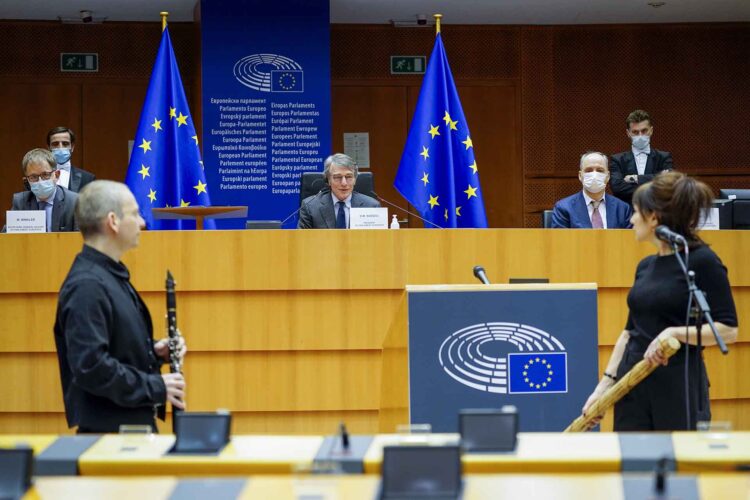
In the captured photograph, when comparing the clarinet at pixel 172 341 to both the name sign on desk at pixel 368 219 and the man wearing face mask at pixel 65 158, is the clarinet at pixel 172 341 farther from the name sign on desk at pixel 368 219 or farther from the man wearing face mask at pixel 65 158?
the man wearing face mask at pixel 65 158

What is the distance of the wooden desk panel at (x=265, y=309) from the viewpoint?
5.92 metres

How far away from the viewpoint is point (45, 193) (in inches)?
270

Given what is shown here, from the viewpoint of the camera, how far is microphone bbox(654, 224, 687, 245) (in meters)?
3.52

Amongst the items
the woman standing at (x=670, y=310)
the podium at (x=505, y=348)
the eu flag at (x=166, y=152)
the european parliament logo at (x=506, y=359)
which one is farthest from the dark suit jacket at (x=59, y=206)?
the woman standing at (x=670, y=310)

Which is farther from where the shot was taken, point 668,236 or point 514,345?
point 514,345

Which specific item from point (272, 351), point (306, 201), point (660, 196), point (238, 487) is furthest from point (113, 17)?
point (238, 487)

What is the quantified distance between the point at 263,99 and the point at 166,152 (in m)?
2.50

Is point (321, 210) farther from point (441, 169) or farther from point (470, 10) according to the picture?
point (470, 10)

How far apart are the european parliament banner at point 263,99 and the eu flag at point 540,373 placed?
18.1 feet

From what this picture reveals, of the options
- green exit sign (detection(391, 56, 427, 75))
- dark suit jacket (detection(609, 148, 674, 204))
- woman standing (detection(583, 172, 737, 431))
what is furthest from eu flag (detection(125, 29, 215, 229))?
woman standing (detection(583, 172, 737, 431))

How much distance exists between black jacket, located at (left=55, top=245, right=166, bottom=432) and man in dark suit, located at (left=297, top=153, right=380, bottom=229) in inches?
135

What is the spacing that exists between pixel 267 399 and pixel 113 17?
5.90 meters

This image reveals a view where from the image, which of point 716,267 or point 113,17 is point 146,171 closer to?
point 113,17

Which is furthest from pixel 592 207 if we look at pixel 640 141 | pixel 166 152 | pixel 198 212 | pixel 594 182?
pixel 166 152
